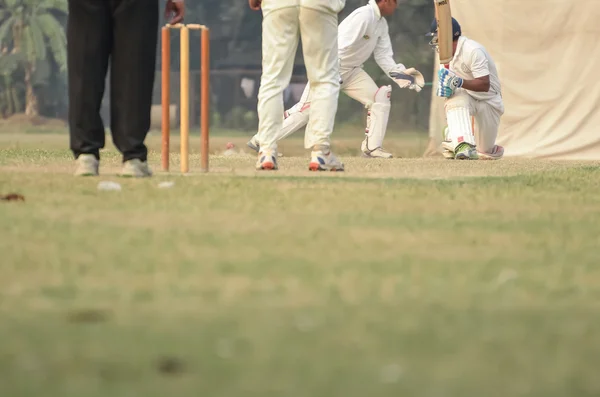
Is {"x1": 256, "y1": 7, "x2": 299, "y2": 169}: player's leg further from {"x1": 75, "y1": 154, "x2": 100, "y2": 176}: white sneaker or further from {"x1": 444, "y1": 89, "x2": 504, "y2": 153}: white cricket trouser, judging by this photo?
{"x1": 444, "y1": 89, "x2": 504, "y2": 153}: white cricket trouser

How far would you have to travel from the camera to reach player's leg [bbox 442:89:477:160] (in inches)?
490

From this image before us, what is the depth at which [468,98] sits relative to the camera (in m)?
12.7

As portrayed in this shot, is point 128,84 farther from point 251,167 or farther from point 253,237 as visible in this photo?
point 253,237

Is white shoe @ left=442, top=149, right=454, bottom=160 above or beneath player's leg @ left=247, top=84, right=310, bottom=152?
beneath

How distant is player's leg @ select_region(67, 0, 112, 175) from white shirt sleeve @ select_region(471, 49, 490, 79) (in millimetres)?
5321

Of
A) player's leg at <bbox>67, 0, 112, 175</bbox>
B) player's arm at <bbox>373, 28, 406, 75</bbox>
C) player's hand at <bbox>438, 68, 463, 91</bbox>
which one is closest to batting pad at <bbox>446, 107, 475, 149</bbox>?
player's hand at <bbox>438, 68, 463, 91</bbox>

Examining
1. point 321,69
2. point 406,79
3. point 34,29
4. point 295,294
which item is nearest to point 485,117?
point 406,79

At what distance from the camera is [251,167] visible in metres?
9.63

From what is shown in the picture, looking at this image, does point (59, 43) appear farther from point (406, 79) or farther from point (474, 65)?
point (474, 65)

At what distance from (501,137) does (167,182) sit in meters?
8.53

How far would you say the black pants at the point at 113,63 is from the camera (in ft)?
25.7

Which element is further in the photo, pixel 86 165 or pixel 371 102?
pixel 371 102

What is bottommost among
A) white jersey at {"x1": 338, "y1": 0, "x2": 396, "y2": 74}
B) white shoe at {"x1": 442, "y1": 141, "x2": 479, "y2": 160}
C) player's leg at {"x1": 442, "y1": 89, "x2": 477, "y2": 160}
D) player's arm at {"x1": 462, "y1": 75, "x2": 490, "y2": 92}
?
white shoe at {"x1": 442, "y1": 141, "x2": 479, "y2": 160}

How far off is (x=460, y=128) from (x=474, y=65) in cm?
61
